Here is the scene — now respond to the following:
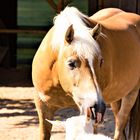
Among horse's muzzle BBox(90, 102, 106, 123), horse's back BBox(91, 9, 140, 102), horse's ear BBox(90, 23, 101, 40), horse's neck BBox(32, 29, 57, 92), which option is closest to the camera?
horse's muzzle BBox(90, 102, 106, 123)

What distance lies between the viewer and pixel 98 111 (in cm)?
345

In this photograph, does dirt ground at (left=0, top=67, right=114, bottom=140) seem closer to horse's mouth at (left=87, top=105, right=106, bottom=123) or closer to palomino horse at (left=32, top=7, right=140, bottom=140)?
palomino horse at (left=32, top=7, right=140, bottom=140)

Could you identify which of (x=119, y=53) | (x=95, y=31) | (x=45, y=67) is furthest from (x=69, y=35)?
(x=119, y=53)

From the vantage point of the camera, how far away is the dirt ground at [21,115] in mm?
6020

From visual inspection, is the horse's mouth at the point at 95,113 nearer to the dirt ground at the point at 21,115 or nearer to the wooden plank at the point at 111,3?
the dirt ground at the point at 21,115

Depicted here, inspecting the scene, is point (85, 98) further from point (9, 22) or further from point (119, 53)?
point (9, 22)

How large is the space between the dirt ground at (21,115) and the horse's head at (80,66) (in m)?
1.93

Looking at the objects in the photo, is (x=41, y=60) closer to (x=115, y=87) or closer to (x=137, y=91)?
(x=115, y=87)

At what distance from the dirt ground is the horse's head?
193cm

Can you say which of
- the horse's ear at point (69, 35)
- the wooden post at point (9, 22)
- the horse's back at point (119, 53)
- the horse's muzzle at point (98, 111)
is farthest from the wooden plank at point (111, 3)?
the horse's muzzle at point (98, 111)

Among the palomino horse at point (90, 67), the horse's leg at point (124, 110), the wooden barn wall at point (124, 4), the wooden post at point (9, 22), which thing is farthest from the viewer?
the wooden post at point (9, 22)

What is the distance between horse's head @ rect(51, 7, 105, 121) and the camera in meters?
3.49

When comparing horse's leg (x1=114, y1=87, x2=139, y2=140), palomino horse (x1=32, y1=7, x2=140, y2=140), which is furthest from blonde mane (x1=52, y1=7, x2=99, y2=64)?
horse's leg (x1=114, y1=87, x2=139, y2=140)

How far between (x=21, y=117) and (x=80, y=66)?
343cm
